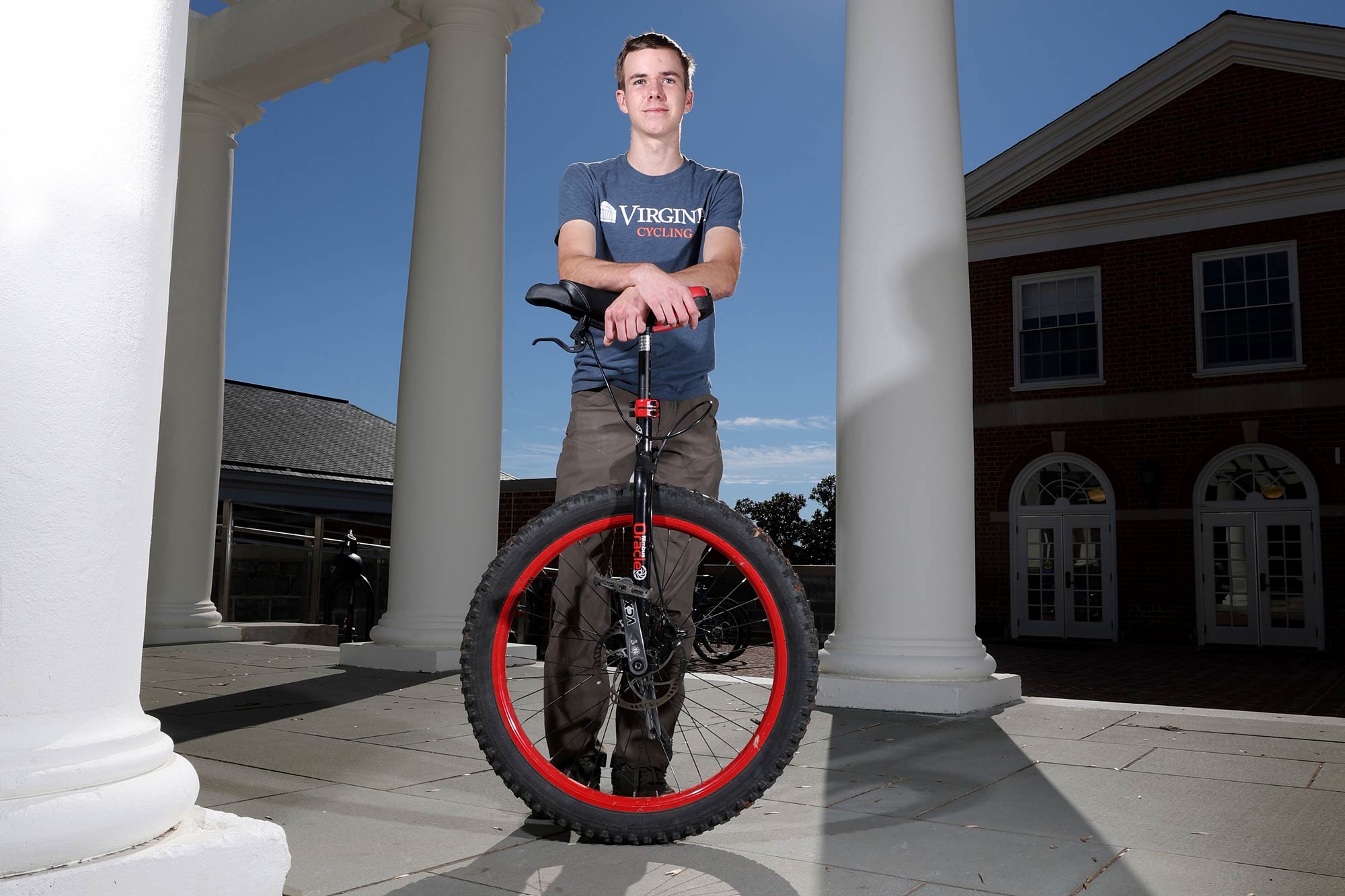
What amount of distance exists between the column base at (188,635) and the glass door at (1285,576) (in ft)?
47.1

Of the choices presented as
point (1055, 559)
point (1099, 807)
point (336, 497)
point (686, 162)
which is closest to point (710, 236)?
point (686, 162)

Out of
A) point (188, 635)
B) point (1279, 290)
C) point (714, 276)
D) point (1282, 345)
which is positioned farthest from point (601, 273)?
point (1279, 290)

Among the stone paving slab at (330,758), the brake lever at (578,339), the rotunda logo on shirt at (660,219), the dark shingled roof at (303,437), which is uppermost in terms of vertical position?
the dark shingled roof at (303,437)

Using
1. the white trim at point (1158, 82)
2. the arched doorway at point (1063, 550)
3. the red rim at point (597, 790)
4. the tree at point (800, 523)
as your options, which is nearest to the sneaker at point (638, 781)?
the red rim at point (597, 790)

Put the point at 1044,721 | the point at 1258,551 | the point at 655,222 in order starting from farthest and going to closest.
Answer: the point at 1258,551 → the point at 1044,721 → the point at 655,222

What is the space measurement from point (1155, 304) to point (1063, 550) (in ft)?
14.1

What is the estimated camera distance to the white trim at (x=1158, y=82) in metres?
16.2

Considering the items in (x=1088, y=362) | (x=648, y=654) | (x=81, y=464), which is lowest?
(x=648, y=654)

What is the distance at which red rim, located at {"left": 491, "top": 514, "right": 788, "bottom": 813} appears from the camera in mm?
2453

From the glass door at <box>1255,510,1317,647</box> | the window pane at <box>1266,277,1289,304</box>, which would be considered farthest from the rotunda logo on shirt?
the window pane at <box>1266,277,1289,304</box>

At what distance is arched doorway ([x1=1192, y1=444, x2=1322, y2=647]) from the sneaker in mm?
15541

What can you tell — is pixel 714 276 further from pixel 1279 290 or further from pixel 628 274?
pixel 1279 290

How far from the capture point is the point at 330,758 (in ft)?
11.9

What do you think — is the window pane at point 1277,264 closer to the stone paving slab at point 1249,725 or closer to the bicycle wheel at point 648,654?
the stone paving slab at point 1249,725
